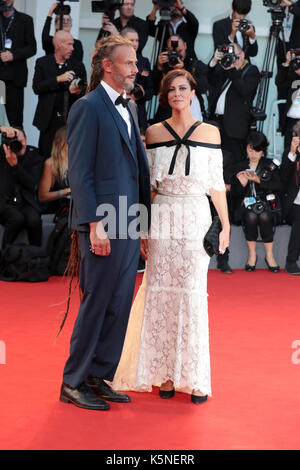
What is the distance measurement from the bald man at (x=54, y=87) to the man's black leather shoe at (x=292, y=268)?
2.41 m

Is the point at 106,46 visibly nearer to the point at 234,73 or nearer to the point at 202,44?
the point at 234,73

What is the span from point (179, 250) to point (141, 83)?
4.09 meters

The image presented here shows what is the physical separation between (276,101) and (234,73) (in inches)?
51.9

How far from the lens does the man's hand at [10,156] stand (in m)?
6.69

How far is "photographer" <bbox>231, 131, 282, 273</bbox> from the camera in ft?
24.0

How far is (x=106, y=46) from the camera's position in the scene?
331 centimetres

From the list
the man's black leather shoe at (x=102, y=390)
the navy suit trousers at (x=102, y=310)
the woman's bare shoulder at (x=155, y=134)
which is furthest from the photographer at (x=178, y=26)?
the man's black leather shoe at (x=102, y=390)

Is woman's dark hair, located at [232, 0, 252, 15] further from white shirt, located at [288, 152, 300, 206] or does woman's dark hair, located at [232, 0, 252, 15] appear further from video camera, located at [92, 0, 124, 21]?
white shirt, located at [288, 152, 300, 206]

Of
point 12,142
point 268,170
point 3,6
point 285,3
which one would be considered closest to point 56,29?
point 3,6

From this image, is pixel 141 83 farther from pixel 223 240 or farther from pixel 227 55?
pixel 223 240

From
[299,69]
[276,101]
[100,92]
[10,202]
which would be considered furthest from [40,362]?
[276,101]

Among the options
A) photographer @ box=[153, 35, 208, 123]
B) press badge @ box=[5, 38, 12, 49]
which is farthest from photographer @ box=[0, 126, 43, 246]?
photographer @ box=[153, 35, 208, 123]

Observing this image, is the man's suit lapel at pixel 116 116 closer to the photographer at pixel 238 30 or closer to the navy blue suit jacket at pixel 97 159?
the navy blue suit jacket at pixel 97 159

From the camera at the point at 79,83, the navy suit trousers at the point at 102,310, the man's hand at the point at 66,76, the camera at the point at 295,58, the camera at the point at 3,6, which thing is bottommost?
the navy suit trousers at the point at 102,310
